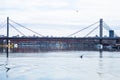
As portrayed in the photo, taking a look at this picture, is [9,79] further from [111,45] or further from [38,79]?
[111,45]

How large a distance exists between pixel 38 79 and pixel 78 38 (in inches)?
3090

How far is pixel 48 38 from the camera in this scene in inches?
4338

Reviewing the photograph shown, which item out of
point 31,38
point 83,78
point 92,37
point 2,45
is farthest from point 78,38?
point 83,78

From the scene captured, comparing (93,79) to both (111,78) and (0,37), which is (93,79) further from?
(0,37)

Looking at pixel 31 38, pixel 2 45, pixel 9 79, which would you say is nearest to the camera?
pixel 9 79

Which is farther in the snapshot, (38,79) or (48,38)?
(48,38)

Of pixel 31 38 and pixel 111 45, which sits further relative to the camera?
pixel 111 45

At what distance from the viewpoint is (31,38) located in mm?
108250

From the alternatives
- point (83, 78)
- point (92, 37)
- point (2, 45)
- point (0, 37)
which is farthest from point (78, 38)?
point (83, 78)

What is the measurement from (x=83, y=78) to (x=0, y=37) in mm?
78446

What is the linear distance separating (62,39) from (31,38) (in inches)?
307

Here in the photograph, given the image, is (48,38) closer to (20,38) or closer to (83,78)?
(20,38)

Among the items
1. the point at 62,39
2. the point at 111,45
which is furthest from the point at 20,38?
the point at 111,45

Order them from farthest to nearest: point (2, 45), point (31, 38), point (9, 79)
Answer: point (2, 45) < point (31, 38) < point (9, 79)
